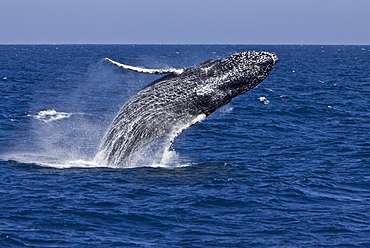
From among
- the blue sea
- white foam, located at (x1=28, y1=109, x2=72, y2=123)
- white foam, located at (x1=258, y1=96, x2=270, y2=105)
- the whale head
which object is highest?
the whale head

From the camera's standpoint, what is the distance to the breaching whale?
612 inches

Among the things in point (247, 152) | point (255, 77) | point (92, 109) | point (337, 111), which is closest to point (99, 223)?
point (255, 77)

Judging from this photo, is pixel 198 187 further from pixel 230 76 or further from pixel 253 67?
pixel 253 67

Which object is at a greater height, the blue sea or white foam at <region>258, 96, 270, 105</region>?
white foam at <region>258, 96, 270, 105</region>

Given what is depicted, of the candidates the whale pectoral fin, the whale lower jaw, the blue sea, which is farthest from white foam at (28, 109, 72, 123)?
the whale pectoral fin

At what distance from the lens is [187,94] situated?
15.6 meters

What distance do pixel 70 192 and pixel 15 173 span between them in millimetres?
2718

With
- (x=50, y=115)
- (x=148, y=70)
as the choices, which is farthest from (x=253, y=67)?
(x=50, y=115)

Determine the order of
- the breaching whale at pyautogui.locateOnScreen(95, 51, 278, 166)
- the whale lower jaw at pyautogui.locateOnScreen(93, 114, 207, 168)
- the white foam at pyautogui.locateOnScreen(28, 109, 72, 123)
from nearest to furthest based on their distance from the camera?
the breaching whale at pyautogui.locateOnScreen(95, 51, 278, 166), the whale lower jaw at pyautogui.locateOnScreen(93, 114, 207, 168), the white foam at pyautogui.locateOnScreen(28, 109, 72, 123)

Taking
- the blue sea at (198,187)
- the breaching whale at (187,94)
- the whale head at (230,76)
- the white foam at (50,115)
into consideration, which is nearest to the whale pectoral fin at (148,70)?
the breaching whale at (187,94)

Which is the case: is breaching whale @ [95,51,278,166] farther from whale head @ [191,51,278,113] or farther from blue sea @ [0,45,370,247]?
blue sea @ [0,45,370,247]

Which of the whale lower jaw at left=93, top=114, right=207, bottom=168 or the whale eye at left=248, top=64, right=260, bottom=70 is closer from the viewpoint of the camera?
the whale eye at left=248, top=64, right=260, bottom=70

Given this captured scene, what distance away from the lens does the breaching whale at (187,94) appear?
15539 mm

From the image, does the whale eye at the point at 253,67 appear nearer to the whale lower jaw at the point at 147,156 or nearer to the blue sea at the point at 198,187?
the whale lower jaw at the point at 147,156
